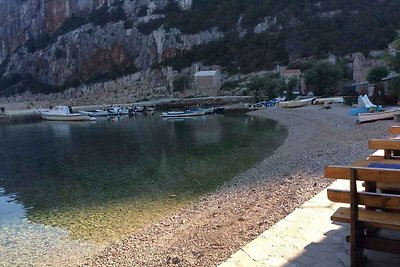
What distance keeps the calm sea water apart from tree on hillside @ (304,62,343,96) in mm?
31931

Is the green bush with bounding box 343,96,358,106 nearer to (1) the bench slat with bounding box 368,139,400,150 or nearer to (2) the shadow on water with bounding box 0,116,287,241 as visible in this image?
(2) the shadow on water with bounding box 0,116,287,241

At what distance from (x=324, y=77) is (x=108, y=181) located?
50.6 metres

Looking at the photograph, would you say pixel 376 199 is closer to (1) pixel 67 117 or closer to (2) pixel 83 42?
(1) pixel 67 117

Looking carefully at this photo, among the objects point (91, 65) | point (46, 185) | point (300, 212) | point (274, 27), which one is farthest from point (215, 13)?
point (300, 212)

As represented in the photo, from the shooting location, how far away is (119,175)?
20.0 m

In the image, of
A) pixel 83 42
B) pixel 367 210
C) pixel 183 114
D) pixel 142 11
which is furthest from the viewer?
pixel 142 11

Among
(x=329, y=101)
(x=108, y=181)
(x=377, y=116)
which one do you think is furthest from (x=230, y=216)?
(x=329, y=101)

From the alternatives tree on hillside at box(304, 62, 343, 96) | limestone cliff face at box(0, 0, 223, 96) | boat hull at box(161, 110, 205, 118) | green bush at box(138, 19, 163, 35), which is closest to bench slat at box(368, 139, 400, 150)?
boat hull at box(161, 110, 205, 118)

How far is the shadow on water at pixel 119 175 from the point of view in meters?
13.2

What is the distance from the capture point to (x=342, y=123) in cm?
3178

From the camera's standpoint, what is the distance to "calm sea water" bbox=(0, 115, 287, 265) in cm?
1237

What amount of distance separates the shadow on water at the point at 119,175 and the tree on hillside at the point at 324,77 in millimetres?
30140

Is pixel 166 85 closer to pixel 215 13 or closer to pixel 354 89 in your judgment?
pixel 215 13

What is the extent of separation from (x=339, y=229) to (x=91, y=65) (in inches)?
5019
